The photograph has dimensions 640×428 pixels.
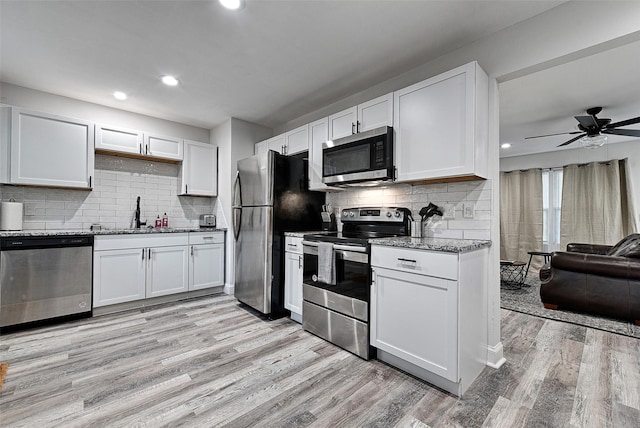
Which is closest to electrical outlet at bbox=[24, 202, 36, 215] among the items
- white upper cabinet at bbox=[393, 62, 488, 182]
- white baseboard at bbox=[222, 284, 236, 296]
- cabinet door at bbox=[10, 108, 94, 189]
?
cabinet door at bbox=[10, 108, 94, 189]

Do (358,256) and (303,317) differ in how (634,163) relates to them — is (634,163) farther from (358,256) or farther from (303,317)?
(303,317)

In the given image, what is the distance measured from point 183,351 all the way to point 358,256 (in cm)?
170

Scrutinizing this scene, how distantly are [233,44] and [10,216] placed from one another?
290 cm

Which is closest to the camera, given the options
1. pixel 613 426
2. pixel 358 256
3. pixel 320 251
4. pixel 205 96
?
pixel 613 426

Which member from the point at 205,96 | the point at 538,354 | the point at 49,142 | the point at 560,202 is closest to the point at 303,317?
the point at 538,354

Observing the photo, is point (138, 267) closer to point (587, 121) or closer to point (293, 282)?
point (293, 282)

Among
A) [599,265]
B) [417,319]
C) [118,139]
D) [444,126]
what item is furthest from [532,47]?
[118,139]

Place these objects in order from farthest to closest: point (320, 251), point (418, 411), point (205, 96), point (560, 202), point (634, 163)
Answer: point (560, 202), point (634, 163), point (205, 96), point (320, 251), point (418, 411)

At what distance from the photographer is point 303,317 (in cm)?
283

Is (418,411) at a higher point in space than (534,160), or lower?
lower

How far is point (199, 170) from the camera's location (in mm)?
4160

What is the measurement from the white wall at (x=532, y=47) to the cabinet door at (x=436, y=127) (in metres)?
0.30

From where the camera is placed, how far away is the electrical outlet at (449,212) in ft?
7.86

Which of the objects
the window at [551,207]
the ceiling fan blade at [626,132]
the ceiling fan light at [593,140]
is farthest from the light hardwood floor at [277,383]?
the window at [551,207]
